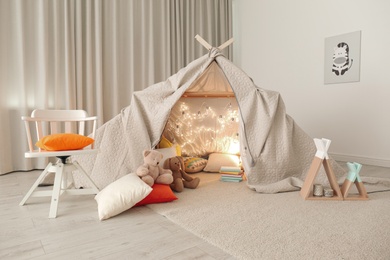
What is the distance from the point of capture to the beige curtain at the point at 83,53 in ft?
10.3

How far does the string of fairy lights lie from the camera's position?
3104 mm

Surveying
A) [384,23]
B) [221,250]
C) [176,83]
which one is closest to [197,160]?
→ [176,83]

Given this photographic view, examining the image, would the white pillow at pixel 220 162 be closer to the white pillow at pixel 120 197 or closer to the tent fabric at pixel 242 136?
the tent fabric at pixel 242 136

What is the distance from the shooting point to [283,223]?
1594mm

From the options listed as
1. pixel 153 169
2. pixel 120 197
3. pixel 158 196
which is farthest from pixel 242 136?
pixel 120 197

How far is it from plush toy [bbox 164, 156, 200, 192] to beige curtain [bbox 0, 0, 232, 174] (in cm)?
160

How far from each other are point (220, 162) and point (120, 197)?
136 centimetres

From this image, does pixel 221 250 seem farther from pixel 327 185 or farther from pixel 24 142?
pixel 24 142

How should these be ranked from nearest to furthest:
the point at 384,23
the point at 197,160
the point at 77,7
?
the point at 197,160 < the point at 384,23 < the point at 77,7

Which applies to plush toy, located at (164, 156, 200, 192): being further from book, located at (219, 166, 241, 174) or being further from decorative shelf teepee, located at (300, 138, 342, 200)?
decorative shelf teepee, located at (300, 138, 342, 200)

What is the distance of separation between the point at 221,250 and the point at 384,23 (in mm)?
3139

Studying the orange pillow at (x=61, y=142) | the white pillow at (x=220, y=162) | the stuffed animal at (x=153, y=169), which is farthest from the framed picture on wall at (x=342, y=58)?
the orange pillow at (x=61, y=142)

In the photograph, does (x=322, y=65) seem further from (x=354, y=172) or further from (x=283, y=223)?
(x=283, y=223)

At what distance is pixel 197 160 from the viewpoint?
2.92 m
